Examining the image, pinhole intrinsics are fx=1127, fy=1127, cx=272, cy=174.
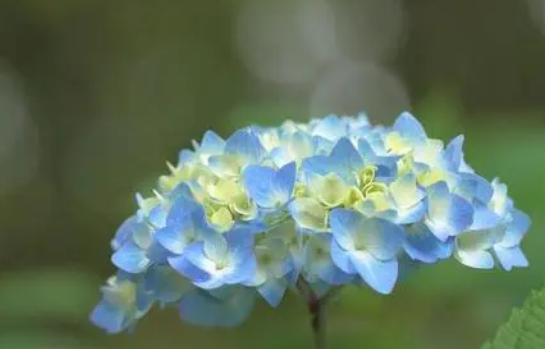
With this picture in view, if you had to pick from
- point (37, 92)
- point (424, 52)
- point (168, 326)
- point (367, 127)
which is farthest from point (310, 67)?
point (367, 127)

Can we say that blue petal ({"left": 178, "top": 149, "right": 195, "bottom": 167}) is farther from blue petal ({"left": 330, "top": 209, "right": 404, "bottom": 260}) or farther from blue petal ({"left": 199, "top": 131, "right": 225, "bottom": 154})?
blue petal ({"left": 330, "top": 209, "right": 404, "bottom": 260})

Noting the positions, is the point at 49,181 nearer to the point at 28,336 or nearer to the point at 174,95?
the point at 174,95

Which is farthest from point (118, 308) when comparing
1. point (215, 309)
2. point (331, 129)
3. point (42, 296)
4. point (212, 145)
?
point (42, 296)

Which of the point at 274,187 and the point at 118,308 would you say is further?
the point at 118,308

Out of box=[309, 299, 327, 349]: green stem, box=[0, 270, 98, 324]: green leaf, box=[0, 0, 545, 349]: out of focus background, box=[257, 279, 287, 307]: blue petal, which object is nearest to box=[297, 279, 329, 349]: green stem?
box=[309, 299, 327, 349]: green stem

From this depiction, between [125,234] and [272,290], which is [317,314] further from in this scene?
[125,234]

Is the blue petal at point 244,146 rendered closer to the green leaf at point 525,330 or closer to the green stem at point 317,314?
the green stem at point 317,314

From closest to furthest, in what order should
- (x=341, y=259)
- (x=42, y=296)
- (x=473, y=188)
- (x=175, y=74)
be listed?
1. (x=341, y=259)
2. (x=473, y=188)
3. (x=42, y=296)
4. (x=175, y=74)

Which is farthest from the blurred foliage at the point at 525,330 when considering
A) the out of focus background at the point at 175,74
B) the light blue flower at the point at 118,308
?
the out of focus background at the point at 175,74
